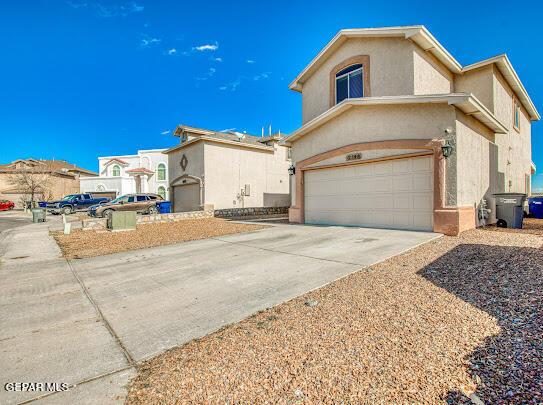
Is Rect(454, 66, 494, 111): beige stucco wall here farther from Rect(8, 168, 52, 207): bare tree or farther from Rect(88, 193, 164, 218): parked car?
Rect(8, 168, 52, 207): bare tree

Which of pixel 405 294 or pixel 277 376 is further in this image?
pixel 405 294

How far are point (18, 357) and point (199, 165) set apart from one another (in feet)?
56.6

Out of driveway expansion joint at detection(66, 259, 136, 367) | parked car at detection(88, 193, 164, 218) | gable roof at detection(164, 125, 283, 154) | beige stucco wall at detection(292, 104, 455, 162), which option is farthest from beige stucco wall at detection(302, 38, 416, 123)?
parked car at detection(88, 193, 164, 218)

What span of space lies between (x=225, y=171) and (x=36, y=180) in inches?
1198

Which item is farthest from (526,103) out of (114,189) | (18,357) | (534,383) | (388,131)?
(114,189)

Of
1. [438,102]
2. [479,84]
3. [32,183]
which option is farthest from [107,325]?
[32,183]

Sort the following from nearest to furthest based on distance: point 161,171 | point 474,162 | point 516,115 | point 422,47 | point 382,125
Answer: point 474,162 → point 382,125 → point 422,47 → point 516,115 → point 161,171

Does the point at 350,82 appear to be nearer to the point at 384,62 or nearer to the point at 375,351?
the point at 384,62

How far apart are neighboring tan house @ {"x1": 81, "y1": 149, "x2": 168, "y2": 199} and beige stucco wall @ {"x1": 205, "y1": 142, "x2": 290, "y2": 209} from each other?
17814mm

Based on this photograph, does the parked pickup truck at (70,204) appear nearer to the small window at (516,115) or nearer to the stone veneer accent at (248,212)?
the stone veneer accent at (248,212)

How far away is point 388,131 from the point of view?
390 inches

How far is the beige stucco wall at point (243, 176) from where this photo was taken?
62.9 feet

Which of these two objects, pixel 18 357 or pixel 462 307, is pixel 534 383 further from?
pixel 18 357

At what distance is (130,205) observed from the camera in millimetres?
18250
